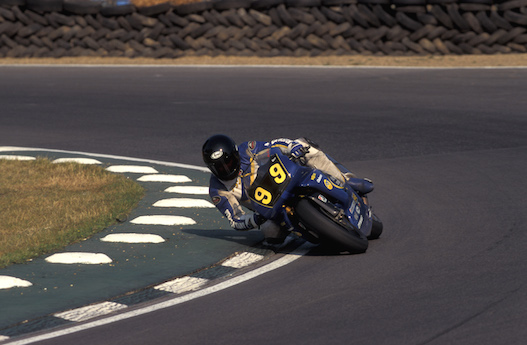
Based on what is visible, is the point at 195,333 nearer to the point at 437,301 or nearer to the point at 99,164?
the point at 437,301

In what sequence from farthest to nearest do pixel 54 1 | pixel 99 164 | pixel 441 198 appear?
1. pixel 54 1
2. pixel 99 164
3. pixel 441 198

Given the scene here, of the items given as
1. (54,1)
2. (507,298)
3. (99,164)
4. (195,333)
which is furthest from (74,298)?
(54,1)

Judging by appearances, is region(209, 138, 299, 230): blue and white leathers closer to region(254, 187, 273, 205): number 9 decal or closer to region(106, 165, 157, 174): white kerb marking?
region(254, 187, 273, 205): number 9 decal

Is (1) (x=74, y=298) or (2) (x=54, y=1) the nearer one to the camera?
(1) (x=74, y=298)

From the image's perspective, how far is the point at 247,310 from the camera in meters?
6.07

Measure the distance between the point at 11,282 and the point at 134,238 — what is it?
1.64 m

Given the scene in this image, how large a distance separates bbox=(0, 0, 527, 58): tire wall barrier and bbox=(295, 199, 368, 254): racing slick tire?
15.6 meters

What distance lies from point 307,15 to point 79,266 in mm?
17899

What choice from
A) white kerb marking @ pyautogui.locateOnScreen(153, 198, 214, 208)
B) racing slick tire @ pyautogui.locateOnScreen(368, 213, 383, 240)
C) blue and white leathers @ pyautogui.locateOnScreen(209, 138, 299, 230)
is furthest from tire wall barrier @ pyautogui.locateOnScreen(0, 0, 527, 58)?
blue and white leathers @ pyautogui.locateOnScreen(209, 138, 299, 230)

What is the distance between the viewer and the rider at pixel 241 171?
7668 millimetres

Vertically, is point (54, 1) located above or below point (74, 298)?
above

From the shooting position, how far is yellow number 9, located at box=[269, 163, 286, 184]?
757 cm

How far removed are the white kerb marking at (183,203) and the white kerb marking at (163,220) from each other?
64 cm

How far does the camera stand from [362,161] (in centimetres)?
1216
